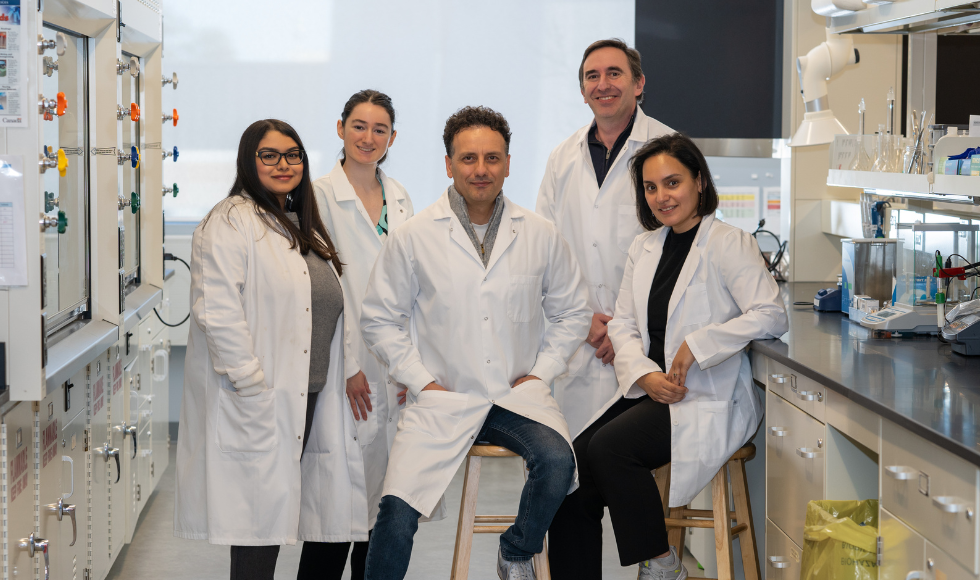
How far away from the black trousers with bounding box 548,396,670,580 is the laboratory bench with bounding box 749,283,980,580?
0.30 meters

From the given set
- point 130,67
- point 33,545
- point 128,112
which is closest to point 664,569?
point 33,545

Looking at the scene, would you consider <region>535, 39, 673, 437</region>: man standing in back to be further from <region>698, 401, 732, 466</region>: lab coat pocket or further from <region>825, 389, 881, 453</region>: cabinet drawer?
<region>825, 389, 881, 453</region>: cabinet drawer

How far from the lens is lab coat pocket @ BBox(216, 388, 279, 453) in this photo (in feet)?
7.07

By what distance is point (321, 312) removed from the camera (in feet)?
7.54

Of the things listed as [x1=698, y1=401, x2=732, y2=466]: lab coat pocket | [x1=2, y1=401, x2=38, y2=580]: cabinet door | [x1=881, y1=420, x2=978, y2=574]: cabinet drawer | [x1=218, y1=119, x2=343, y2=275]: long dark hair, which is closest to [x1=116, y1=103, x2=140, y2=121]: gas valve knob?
[x1=218, y1=119, x2=343, y2=275]: long dark hair

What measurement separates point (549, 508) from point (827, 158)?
220cm

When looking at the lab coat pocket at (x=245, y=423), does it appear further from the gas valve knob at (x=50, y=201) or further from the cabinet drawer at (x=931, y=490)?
the cabinet drawer at (x=931, y=490)

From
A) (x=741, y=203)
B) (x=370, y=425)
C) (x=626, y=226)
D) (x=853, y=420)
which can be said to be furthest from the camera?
(x=741, y=203)

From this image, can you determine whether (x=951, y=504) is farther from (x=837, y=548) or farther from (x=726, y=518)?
(x=726, y=518)

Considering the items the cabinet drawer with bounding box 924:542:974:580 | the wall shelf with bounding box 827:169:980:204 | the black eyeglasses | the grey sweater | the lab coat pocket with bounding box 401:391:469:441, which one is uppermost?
the black eyeglasses

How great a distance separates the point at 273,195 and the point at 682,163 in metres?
1.06

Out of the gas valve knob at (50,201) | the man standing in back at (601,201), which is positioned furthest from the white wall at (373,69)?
the gas valve knob at (50,201)

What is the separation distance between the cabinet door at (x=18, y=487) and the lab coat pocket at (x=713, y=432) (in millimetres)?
1573

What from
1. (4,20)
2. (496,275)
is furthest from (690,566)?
(4,20)
